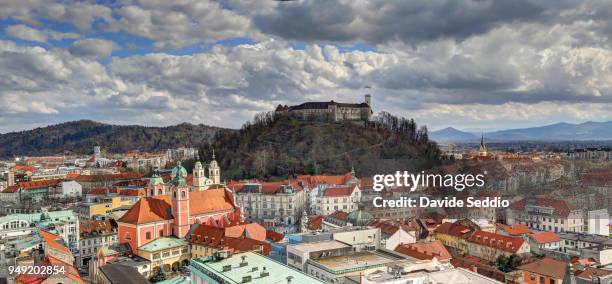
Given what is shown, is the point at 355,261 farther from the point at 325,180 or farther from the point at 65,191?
the point at 65,191

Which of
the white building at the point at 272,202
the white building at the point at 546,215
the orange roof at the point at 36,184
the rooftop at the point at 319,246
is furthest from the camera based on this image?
the orange roof at the point at 36,184

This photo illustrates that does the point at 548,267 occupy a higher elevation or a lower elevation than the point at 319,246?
lower

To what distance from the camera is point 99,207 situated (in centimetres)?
8219

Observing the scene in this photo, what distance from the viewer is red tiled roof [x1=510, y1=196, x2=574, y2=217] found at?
69500mm

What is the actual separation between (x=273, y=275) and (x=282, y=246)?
11.7 meters

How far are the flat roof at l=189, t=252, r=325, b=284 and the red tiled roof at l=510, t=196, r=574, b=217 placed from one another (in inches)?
2073

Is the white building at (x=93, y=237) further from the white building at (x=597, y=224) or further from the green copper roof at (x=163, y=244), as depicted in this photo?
the white building at (x=597, y=224)

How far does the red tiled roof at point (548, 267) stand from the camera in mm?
41466

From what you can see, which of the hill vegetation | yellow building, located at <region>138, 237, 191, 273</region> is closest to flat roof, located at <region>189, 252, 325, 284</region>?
yellow building, located at <region>138, 237, 191, 273</region>

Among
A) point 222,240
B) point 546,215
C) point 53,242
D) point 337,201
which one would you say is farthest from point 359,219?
point 546,215

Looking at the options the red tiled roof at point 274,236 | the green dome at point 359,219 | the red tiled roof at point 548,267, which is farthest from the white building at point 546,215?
the red tiled roof at point 274,236

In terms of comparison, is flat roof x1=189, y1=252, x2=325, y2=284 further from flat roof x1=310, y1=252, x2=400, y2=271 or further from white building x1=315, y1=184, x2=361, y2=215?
white building x1=315, y1=184, x2=361, y2=215

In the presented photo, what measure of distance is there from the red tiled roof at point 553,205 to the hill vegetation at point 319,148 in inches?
1131

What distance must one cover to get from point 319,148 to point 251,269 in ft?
299
